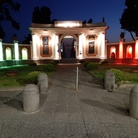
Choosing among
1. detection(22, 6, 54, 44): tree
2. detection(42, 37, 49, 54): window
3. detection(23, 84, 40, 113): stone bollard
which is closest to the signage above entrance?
detection(42, 37, 49, 54): window

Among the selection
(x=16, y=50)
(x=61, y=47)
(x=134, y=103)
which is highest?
(x=61, y=47)

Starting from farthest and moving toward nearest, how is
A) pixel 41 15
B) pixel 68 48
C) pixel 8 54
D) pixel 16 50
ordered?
1. pixel 41 15
2. pixel 68 48
3. pixel 16 50
4. pixel 8 54

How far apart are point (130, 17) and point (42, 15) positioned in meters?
24.2

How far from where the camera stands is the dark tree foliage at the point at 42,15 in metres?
47.8

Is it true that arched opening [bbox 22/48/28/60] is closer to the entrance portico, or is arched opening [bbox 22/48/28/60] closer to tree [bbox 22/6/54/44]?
the entrance portico

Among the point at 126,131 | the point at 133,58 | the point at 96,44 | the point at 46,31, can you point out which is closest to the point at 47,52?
the point at 46,31

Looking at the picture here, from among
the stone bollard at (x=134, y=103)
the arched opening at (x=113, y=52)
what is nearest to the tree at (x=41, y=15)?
the arched opening at (x=113, y=52)

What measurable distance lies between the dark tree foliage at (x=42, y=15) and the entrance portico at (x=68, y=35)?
17.5 metres

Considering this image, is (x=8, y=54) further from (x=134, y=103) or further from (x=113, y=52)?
(x=134, y=103)

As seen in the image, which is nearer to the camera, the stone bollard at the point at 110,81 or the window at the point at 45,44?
the stone bollard at the point at 110,81

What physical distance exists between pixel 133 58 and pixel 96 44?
698 centimetres

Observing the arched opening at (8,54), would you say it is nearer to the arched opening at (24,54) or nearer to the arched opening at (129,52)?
the arched opening at (24,54)

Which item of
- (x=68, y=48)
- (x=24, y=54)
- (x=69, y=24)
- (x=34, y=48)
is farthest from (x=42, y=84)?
(x=68, y=48)

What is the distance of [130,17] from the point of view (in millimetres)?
38406
